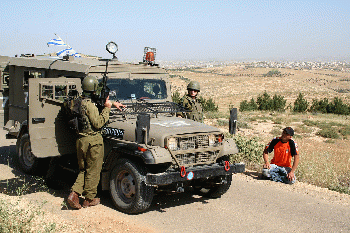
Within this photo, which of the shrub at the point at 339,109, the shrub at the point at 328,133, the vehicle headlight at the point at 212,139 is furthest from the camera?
the shrub at the point at 339,109

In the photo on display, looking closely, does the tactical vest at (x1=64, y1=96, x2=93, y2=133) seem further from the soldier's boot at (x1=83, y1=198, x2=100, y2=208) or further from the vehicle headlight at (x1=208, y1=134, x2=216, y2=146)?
the vehicle headlight at (x1=208, y1=134, x2=216, y2=146)

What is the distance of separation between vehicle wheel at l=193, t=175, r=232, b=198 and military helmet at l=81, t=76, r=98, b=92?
2.55 meters

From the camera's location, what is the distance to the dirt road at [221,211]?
5961 mm

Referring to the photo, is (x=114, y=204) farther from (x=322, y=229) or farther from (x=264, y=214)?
(x=322, y=229)

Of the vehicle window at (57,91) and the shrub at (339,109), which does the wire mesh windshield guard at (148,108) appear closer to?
the vehicle window at (57,91)

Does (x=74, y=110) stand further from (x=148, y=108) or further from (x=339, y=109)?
(x=339, y=109)

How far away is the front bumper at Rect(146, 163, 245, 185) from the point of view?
19.7 feet

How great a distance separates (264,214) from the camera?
657 cm

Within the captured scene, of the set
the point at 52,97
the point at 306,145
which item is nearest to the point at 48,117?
the point at 52,97

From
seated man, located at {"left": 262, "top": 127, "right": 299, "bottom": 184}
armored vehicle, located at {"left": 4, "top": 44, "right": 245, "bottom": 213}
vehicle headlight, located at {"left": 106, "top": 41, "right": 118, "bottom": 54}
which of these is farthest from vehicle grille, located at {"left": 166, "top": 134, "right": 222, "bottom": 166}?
vehicle headlight, located at {"left": 106, "top": 41, "right": 118, "bottom": 54}

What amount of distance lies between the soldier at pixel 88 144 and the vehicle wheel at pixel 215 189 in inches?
76.2

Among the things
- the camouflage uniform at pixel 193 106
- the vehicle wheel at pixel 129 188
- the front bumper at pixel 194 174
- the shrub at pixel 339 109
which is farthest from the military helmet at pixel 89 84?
the shrub at pixel 339 109

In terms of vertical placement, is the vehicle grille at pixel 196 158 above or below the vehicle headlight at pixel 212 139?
below

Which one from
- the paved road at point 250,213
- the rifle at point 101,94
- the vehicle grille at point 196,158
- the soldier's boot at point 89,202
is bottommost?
the paved road at point 250,213
